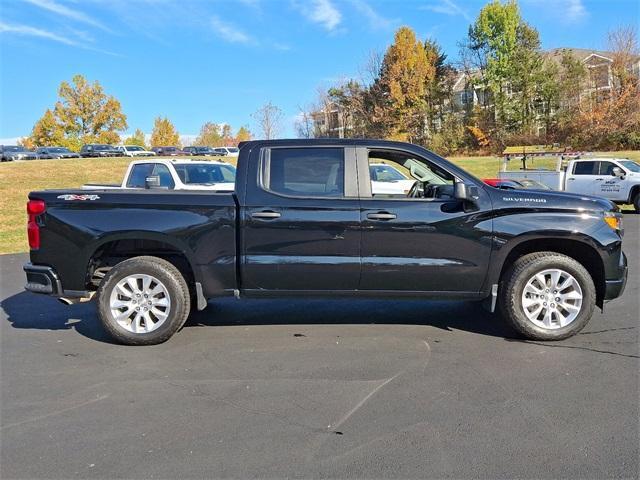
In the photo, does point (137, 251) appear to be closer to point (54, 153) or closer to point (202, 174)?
Answer: point (202, 174)

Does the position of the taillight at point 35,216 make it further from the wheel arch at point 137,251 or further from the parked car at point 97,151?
the parked car at point 97,151

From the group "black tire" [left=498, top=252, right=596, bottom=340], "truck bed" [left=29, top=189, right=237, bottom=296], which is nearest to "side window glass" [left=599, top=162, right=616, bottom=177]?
"black tire" [left=498, top=252, right=596, bottom=340]

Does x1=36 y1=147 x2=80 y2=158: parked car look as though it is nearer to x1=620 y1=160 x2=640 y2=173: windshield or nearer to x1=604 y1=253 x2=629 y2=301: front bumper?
x1=620 y1=160 x2=640 y2=173: windshield

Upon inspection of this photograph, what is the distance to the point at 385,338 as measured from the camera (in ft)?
15.8

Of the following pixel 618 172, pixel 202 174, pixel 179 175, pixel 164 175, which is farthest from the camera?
pixel 618 172

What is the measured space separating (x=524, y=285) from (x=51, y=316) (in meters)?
5.06

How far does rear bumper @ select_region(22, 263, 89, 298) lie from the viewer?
15.6 feet

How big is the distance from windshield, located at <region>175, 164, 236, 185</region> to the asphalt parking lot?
6433 mm

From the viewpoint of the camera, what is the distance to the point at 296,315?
5656 mm

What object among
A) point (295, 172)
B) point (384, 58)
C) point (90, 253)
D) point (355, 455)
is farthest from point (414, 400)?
point (384, 58)

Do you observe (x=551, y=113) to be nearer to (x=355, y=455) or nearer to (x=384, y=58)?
(x=384, y=58)

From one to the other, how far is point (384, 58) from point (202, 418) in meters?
50.2

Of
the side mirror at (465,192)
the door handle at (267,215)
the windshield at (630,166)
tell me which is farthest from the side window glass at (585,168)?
the door handle at (267,215)

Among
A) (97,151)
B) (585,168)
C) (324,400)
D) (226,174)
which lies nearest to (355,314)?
(324,400)
